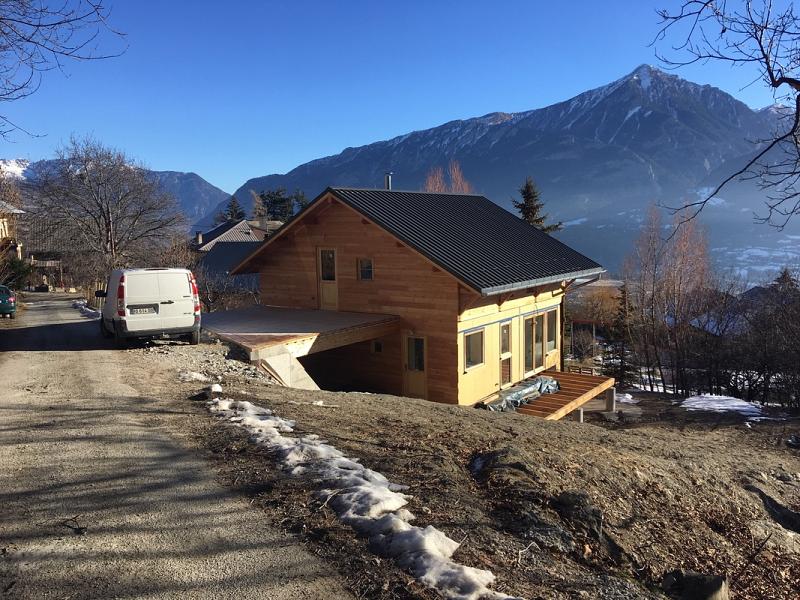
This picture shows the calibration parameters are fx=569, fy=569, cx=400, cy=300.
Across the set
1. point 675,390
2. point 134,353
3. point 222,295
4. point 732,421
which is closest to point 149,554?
point 134,353

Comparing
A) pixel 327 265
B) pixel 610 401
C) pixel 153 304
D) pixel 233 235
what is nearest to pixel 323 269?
pixel 327 265

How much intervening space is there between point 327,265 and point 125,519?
14.0 metres

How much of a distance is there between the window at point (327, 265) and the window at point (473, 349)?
192 inches

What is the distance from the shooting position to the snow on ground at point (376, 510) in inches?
146

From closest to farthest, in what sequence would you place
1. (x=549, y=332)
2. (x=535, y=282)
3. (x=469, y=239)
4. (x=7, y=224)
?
(x=535, y=282)
(x=469, y=239)
(x=549, y=332)
(x=7, y=224)

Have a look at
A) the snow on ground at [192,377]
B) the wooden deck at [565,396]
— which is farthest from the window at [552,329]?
the snow on ground at [192,377]

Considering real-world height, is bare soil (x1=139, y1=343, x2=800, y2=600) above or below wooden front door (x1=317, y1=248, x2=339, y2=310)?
below

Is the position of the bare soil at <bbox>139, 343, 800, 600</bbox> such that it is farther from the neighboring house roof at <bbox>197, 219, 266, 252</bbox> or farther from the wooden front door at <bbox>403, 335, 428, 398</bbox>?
the neighboring house roof at <bbox>197, 219, 266, 252</bbox>

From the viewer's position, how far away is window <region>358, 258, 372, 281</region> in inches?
672

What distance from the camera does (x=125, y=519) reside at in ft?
14.9

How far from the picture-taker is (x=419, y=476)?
568 cm

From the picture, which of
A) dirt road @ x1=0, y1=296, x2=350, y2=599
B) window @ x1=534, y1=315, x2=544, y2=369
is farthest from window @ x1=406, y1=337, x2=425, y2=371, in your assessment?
dirt road @ x1=0, y1=296, x2=350, y2=599

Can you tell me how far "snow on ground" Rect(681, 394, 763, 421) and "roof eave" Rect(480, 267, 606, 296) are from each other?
23.9ft

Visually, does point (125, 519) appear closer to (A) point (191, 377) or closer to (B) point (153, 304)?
(A) point (191, 377)
